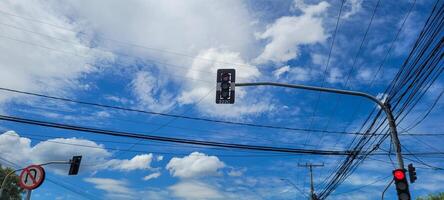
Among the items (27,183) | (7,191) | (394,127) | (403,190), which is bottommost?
(27,183)

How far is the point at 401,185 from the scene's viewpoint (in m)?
10.9

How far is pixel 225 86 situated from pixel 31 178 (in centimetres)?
591

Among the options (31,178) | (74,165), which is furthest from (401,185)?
(74,165)

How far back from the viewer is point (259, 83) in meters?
12.0

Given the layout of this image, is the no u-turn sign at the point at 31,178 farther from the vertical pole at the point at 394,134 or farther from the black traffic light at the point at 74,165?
the black traffic light at the point at 74,165

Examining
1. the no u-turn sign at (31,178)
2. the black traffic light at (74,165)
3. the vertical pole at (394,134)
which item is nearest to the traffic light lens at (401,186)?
the vertical pole at (394,134)

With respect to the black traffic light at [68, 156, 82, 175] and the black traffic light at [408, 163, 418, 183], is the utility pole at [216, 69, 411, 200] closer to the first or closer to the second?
the black traffic light at [408, 163, 418, 183]

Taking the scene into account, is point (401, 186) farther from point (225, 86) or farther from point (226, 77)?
point (226, 77)

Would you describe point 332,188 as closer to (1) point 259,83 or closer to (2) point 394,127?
A: (2) point 394,127

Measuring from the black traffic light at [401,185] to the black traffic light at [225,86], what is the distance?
18.6ft

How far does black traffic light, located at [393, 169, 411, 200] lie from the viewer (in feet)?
35.4

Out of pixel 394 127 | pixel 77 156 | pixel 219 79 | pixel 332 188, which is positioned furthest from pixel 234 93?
pixel 332 188

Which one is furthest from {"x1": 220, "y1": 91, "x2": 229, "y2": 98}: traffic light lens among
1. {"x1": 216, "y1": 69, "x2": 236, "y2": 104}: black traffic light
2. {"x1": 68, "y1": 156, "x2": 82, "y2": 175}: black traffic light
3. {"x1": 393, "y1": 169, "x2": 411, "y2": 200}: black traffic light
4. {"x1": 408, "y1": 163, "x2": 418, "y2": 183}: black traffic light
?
{"x1": 68, "y1": 156, "x2": 82, "y2": 175}: black traffic light

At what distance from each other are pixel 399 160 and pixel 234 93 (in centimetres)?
600
